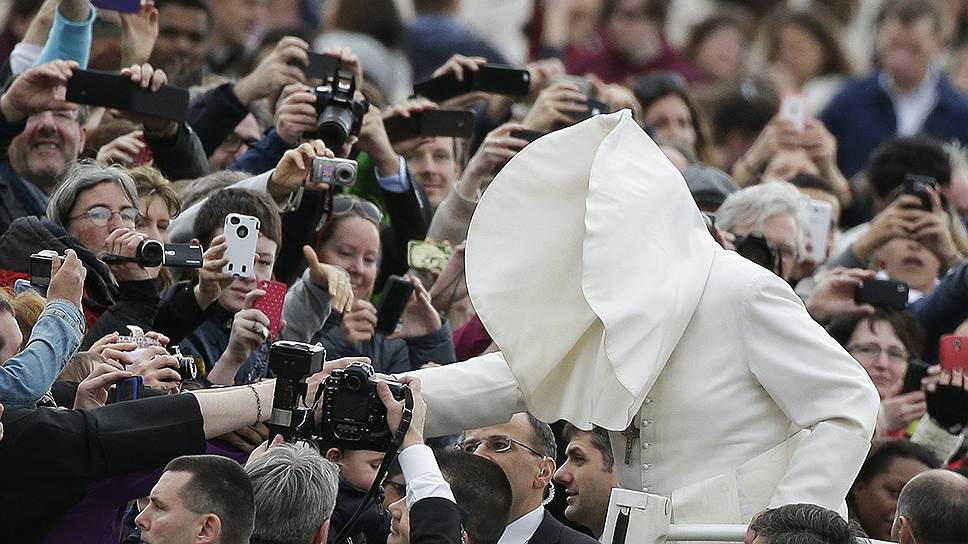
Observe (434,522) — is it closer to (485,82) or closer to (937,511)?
(937,511)

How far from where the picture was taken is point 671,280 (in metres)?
5.49

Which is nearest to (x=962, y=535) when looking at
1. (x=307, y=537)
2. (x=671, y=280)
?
(x=671, y=280)

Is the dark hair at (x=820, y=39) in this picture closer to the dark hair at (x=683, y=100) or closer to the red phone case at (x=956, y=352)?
the dark hair at (x=683, y=100)

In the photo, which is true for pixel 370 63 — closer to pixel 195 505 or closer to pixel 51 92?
pixel 51 92

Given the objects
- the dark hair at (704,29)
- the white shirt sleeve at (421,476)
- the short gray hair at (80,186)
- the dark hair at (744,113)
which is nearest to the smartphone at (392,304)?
the short gray hair at (80,186)

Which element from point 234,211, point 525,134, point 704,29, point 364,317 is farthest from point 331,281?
point 704,29

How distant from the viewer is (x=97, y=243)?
6.59m

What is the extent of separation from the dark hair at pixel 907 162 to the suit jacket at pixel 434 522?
17.9 ft

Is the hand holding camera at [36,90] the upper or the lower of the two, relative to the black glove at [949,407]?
upper

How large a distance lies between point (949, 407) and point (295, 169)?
254 cm

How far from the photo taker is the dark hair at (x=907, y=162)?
403 inches

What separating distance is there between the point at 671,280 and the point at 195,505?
137 cm

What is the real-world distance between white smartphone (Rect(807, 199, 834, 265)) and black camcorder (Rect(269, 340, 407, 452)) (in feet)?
13.9

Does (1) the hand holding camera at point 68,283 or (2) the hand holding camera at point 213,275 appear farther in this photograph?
(2) the hand holding camera at point 213,275
